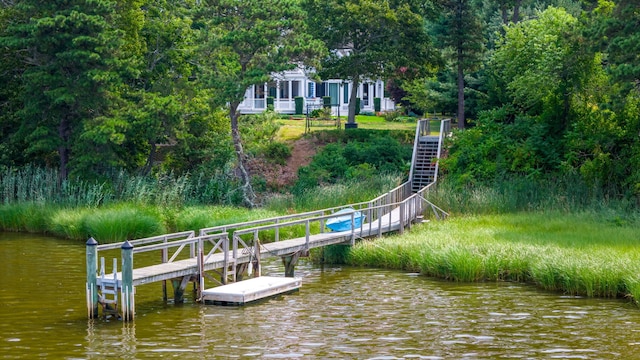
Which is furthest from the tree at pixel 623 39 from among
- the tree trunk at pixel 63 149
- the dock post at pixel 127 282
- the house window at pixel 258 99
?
the house window at pixel 258 99

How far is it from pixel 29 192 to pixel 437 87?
22.6 m

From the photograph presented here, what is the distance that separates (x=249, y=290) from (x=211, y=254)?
223 centimetres

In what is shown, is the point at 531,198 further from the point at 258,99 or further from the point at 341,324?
the point at 258,99

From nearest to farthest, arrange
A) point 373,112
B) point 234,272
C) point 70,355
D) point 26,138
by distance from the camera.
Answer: point 70,355, point 234,272, point 26,138, point 373,112

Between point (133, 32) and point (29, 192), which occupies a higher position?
point (133, 32)

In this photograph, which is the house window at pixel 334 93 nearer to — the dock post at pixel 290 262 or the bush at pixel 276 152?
the bush at pixel 276 152

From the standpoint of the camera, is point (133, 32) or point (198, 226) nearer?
point (198, 226)

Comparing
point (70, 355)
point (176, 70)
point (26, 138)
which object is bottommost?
point (70, 355)

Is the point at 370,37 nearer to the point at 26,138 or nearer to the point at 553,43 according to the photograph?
the point at 553,43

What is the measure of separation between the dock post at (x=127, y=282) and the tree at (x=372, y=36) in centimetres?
3047

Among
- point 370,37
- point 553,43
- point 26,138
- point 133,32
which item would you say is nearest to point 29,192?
point 26,138

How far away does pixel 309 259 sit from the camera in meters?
33.0

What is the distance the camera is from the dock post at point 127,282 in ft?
73.9

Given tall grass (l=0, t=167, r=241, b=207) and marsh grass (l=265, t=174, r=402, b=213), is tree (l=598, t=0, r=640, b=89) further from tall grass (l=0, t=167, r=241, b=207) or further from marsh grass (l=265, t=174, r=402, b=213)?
tall grass (l=0, t=167, r=241, b=207)
